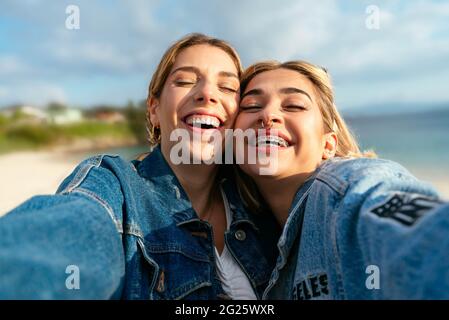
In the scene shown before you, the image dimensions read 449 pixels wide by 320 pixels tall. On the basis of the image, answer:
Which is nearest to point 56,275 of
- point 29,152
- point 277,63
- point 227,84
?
point 227,84

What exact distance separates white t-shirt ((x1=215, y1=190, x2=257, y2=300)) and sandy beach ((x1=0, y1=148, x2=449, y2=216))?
319 inches

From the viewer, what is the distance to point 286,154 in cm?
217

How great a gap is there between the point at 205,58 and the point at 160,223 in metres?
0.97

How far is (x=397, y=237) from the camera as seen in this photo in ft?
3.80

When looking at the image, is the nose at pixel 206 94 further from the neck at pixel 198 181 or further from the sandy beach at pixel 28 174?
the sandy beach at pixel 28 174

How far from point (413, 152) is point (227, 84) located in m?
16.6

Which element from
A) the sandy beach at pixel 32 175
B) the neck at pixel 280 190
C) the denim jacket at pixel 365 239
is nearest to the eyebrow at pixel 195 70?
the neck at pixel 280 190

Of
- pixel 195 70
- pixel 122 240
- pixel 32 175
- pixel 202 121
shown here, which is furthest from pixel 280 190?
pixel 32 175

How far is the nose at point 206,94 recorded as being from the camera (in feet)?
7.23

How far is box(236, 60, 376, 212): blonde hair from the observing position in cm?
240

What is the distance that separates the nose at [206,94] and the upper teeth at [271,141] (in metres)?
0.33

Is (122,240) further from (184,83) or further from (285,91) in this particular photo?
(285,91)
